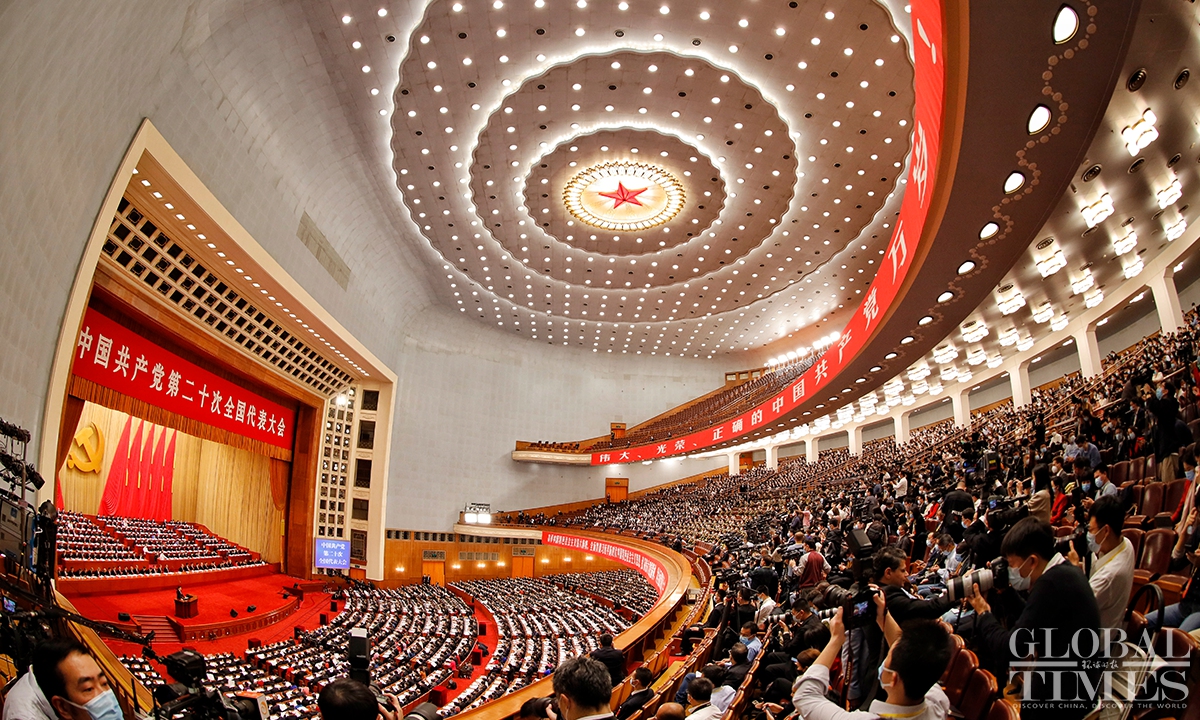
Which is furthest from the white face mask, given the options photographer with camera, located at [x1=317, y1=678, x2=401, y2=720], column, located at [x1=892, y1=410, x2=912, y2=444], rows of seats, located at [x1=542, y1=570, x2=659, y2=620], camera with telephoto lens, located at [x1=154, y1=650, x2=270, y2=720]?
column, located at [x1=892, y1=410, x2=912, y2=444]

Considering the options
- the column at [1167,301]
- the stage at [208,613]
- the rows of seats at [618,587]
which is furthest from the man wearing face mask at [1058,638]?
the stage at [208,613]

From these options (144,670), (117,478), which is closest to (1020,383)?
(144,670)

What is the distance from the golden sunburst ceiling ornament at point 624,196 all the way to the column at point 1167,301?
9.30 metres

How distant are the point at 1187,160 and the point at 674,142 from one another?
8.46m

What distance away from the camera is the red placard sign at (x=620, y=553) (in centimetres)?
1427

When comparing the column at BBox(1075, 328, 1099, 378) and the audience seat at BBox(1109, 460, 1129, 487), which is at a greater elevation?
the column at BBox(1075, 328, 1099, 378)

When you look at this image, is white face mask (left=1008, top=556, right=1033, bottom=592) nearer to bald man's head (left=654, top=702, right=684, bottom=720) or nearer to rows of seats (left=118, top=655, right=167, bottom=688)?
bald man's head (left=654, top=702, right=684, bottom=720)

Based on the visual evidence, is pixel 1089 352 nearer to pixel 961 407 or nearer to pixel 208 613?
pixel 961 407

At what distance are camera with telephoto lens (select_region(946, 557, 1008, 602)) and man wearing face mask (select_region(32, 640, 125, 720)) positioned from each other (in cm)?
270

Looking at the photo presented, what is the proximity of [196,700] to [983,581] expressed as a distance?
2813 millimetres

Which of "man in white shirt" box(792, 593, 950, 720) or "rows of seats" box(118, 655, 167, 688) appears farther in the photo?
"rows of seats" box(118, 655, 167, 688)

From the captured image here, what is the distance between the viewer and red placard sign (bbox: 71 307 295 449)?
1013 cm

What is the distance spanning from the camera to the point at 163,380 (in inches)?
470

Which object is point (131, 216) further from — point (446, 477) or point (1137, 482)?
point (446, 477)
